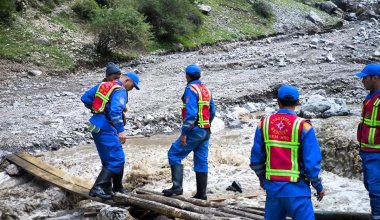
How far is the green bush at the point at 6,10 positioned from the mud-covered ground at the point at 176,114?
3.10 metres

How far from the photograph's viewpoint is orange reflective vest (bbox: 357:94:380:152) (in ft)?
16.8

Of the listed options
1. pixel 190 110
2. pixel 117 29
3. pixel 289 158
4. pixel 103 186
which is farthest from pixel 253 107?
pixel 289 158

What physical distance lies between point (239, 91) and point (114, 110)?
31.9 ft

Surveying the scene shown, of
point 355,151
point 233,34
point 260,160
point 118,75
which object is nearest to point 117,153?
point 118,75

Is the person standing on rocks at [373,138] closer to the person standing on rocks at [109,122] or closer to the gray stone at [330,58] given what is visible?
the person standing on rocks at [109,122]

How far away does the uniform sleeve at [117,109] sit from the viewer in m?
6.24

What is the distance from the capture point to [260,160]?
4605mm

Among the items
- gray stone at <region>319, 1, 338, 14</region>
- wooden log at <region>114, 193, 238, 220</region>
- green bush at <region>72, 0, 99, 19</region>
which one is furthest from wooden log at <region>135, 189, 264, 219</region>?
gray stone at <region>319, 1, 338, 14</region>

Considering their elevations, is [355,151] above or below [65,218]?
above

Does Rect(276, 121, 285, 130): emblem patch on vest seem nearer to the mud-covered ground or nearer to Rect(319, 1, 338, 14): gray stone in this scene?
the mud-covered ground

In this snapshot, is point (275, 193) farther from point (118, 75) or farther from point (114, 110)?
point (118, 75)

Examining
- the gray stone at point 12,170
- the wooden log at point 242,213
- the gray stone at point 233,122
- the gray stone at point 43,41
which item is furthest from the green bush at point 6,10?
the wooden log at point 242,213

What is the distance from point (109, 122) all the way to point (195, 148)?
1219 millimetres

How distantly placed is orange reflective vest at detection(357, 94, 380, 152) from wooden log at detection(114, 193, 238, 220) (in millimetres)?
1805
